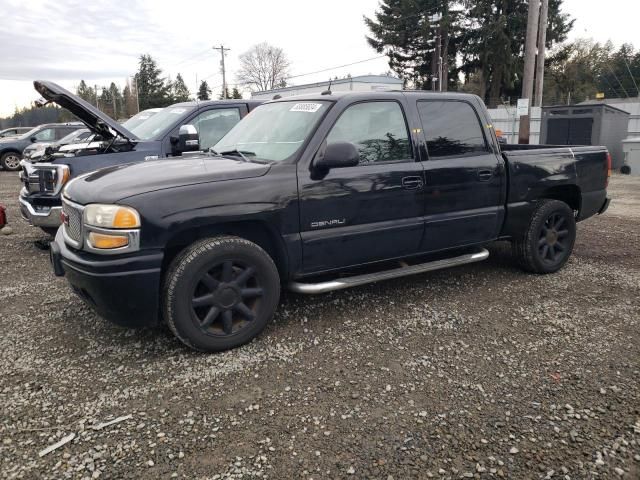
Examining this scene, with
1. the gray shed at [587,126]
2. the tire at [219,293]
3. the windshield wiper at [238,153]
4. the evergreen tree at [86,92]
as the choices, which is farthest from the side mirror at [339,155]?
the evergreen tree at [86,92]

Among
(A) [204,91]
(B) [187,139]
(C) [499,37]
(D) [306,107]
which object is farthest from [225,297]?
(A) [204,91]

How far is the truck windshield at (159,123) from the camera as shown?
20.7 feet

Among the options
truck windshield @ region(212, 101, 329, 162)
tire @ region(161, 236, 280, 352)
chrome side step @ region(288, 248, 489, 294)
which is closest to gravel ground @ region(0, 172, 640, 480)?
tire @ region(161, 236, 280, 352)

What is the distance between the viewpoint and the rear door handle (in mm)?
4360

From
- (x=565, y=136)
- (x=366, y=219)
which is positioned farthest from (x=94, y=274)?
(x=565, y=136)

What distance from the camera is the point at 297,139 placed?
3.68 meters

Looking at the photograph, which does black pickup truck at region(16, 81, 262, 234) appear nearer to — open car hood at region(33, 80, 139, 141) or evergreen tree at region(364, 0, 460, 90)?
open car hood at region(33, 80, 139, 141)

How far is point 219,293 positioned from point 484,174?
2607 mm

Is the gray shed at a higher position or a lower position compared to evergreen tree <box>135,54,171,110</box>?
lower

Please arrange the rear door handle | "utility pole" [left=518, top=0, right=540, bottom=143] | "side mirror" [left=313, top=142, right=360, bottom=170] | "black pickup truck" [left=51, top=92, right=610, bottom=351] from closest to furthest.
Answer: "black pickup truck" [left=51, top=92, right=610, bottom=351]
"side mirror" [left=313, top=142, right=360, bottom=170]
the rear door handle
"utility pole" [left=518, top=0, right=540, bottom=143]

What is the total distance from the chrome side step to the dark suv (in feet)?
56.4

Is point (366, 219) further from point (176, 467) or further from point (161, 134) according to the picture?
point (161, 134)

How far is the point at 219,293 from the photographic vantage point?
327cm

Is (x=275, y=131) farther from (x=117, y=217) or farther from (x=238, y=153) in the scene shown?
(x=117, y=217)
